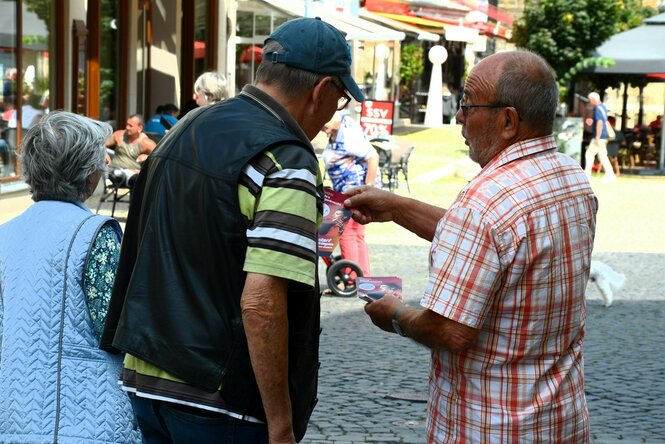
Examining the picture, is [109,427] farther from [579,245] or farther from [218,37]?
[218,37]

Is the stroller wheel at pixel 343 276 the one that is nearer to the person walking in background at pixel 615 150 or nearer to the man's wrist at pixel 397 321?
the man's wrist at pixel 397 321

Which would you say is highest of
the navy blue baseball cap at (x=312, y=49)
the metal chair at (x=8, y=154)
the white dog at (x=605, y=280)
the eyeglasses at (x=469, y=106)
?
the navy blue baseball cap at (x=312, y=49)

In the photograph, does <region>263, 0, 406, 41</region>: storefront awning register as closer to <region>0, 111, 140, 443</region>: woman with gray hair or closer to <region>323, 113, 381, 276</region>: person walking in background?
<region>323, 113, 381, 276</region>: person walking in background

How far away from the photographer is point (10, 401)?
313cm

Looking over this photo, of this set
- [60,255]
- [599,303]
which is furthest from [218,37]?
[60,255]

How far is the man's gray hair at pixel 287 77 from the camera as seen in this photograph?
111 inches

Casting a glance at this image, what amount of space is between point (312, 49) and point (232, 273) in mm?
569

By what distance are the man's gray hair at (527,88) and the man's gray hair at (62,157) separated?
1.15m

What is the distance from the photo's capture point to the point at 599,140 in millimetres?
23688

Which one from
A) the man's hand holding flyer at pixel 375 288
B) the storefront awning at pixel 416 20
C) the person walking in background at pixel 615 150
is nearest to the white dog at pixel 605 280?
the man's hand holding flyer at pixel 375 288

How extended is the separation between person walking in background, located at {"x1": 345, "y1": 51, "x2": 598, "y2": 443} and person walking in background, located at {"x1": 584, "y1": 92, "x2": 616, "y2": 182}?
20.9 m

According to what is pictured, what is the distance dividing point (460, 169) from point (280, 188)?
2109 cm

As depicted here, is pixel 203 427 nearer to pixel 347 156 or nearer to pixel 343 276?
pixel 347 156

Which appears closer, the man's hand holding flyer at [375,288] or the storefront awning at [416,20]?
the man's hand holding flyer at [375,288]
